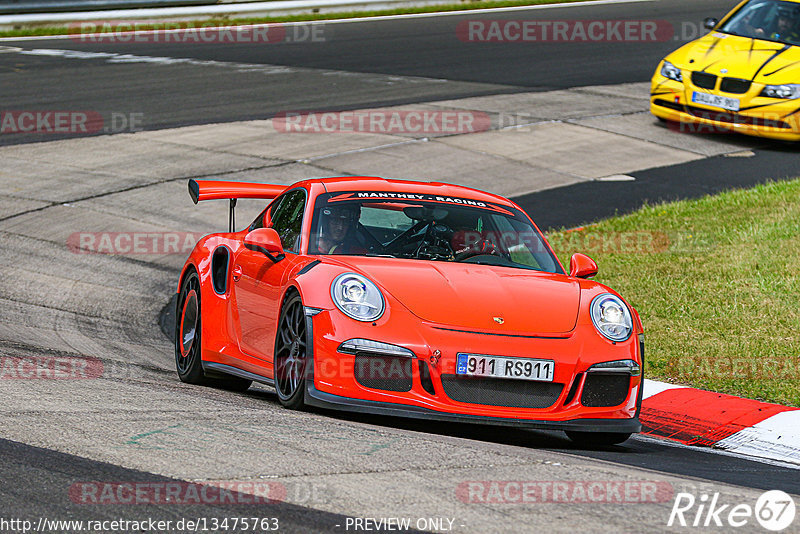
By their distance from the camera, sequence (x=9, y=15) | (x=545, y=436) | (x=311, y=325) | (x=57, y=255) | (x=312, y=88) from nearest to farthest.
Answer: (x=311, y=325), (x=545, y=436), (x=57, y=255), (x=312, y=88), (x=9, y=15)

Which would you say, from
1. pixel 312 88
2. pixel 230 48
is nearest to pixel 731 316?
pixel 312 88

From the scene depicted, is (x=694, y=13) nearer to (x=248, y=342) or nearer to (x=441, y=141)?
(x=441, y=141)

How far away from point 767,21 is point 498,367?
13.2 metres

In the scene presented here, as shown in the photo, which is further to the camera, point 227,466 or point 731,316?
point 731,316

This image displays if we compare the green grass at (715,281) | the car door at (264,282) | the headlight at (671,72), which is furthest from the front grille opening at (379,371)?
the headlight at (671,72)

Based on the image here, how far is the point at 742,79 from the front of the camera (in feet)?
53.7

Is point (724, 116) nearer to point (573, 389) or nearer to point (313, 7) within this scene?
point (573, 389)

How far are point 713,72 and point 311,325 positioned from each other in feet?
38.9

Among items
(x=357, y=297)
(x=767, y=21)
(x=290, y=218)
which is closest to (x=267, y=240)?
(x=290, y=218)

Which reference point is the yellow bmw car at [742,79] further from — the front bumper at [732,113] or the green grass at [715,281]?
the green grass at [715,281]

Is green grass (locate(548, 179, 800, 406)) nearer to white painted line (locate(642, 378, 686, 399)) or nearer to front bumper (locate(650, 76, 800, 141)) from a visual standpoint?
white painted line (locate(642, 378, 686, 399))

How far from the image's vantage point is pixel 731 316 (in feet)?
30.5

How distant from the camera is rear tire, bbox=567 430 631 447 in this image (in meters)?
6.40

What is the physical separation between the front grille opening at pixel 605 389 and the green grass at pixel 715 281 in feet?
5.94
